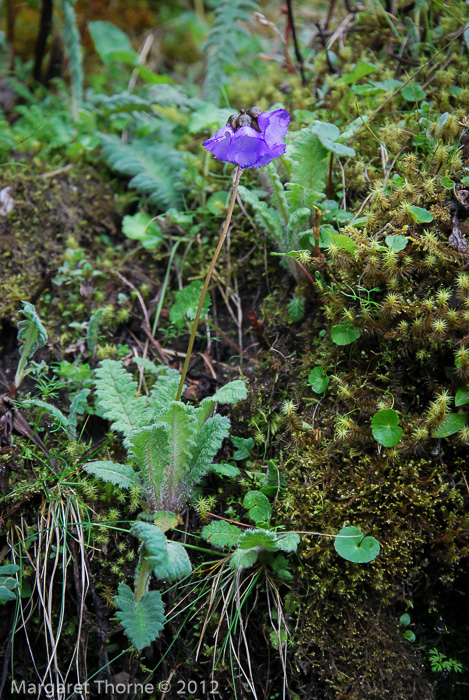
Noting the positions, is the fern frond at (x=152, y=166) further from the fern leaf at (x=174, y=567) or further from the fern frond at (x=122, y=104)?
the fern leaf at (x=174, y=567)

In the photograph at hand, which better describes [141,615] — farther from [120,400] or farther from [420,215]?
[420,215]

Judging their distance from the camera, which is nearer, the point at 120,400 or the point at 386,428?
the point at 386,428

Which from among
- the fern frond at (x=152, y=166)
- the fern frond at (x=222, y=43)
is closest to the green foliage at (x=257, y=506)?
the fern frond at (x=152, y=166)

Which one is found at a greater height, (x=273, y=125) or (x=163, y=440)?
(x=273, y=125)

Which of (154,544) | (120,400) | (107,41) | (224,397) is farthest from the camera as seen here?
(107,41)

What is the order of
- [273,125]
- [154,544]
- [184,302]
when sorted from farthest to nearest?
[184,302] → [273,125] → [154,544]

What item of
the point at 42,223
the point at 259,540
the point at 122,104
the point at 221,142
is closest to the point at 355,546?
the point at 259,540

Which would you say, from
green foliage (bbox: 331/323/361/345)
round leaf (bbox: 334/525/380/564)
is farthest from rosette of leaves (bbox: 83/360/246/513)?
round leaf (bbox: 334/525/380/564)
